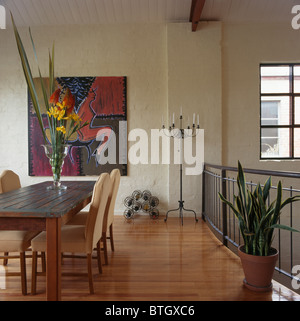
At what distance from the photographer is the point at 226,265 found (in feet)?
8.64

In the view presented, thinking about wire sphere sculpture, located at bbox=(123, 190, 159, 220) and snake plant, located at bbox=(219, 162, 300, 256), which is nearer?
snake plant, located at bbox=(219, 162, 300, 256)

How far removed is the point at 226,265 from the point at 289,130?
3.15m

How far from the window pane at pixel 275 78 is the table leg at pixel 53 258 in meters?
4.34

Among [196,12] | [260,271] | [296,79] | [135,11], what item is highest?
[135,11]

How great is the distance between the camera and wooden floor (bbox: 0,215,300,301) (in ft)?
6.77

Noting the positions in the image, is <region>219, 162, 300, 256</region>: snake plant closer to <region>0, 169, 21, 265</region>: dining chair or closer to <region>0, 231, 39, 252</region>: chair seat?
<region>0, 231, 39, 252</region>: chair seat

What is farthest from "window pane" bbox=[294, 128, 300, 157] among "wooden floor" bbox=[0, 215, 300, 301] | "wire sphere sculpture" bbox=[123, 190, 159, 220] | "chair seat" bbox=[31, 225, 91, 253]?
"chair seat" bbox=[31, 225, 91, 253]

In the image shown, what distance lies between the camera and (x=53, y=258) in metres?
1.71

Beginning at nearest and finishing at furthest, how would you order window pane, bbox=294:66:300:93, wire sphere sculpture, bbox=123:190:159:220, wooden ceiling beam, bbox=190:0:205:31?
1. wooden ceiling beam, bbox=190:0:205:31
2. wire sphere sculpture, bbox=123:190:159:220
3. window pane, bbox=294:66:300:93

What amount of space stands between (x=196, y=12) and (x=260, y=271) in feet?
11.8

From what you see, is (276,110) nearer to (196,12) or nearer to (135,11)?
(196,12)

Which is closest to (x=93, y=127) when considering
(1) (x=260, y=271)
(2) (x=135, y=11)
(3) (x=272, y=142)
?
(2) (x=135, y=11)
